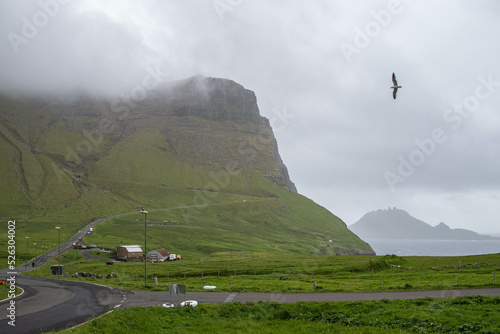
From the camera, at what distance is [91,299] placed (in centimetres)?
3959

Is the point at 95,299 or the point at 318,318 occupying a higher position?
the point at 95,299

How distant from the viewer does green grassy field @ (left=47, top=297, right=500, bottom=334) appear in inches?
973

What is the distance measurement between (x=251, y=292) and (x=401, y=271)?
3104cm

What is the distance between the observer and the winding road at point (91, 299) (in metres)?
28.2

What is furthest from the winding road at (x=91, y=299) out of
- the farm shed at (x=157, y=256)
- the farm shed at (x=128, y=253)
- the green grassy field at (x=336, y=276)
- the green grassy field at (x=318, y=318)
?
the farm shed at (x=157, y=256)

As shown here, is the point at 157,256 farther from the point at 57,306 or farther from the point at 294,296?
the point at 294,296

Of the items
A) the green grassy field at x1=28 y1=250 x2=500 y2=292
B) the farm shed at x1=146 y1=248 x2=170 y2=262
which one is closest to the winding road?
the green grassy field at x1=28 y1=250 x2=500 y2=292

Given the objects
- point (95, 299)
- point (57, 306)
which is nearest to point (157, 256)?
point (95, 299)

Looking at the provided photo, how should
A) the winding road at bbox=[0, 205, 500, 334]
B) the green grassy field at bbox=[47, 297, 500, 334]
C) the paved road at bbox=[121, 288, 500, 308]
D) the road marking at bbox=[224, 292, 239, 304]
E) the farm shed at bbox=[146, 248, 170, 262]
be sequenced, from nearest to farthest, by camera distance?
1. the green grassy field at bbox=[47, 297, 500, 334]
2. the winding road at bbox=[0, 205, 500, 334]
3. the paved road at bbox=[121, 288, 500, 308]
4. the road marking at bbox=[224, 292, 239, 304]
5. the farm shed at bbox=[146, 248, 170, 262]

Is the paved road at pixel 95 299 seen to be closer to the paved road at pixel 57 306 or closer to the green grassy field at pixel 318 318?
the paved road at pixel 57 306

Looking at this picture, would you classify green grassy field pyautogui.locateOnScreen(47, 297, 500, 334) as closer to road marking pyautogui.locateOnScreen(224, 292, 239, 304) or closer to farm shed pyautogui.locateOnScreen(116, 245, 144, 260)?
road marking pyautogui.locateOnScreen(224, 292, 239, 304)

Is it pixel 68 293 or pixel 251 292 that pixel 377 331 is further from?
pixel 68 293

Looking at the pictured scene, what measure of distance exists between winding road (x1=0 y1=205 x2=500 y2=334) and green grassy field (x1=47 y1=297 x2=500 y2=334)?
421 centimetres

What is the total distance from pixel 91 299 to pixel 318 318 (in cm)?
2282
